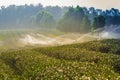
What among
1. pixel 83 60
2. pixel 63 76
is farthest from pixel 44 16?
pixel 63 76

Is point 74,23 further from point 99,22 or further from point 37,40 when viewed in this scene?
point 37,40

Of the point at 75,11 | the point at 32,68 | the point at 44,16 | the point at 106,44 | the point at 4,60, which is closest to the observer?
the point at 32,68

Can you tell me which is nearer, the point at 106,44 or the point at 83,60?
the point at 83,60

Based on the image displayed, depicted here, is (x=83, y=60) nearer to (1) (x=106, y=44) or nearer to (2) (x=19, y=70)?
(2) (x=19, y=70)

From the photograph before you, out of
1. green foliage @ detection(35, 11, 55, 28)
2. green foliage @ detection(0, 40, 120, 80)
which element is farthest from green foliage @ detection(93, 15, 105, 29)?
green foliage @ detection(0, 40, 120, 80)

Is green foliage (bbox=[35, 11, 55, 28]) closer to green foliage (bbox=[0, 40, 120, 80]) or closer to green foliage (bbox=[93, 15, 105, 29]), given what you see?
green foliage (bbox=[93, 15, 105, 29])

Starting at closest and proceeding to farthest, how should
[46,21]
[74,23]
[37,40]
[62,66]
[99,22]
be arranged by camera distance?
1. [62,66]
2. [37,40]
3. [99,22]
4. [74,23]
5. [46,21]

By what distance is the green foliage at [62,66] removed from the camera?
107ft

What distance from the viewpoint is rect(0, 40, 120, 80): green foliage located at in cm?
3256

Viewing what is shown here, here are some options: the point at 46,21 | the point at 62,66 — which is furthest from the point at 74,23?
the point at 62,66

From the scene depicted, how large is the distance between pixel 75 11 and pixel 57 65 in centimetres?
10603

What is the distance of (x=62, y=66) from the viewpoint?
36.5m

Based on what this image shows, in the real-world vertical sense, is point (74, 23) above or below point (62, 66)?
above

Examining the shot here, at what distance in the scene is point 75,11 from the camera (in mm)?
141875
